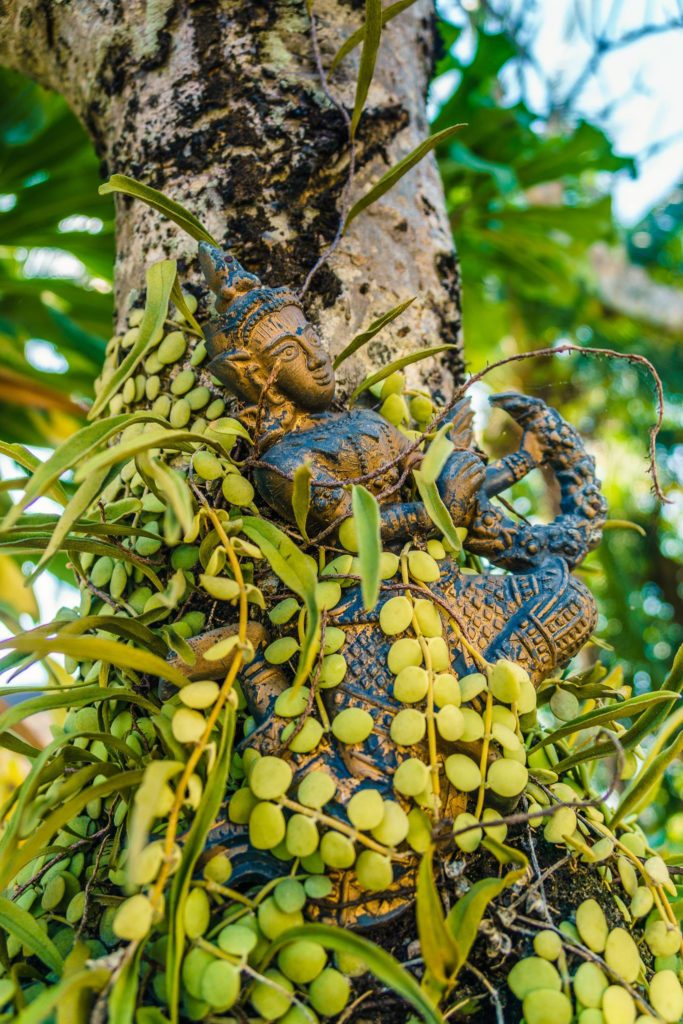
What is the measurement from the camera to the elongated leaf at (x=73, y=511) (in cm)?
→ 56

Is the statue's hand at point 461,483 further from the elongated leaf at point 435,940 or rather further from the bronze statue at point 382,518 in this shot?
the elongated leaf at point 435,940

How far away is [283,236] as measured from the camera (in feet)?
2.86

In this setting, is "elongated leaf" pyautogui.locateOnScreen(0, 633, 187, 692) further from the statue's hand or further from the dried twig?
the dried twig

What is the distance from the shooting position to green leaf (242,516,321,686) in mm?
553

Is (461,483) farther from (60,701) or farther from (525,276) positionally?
(525,276)

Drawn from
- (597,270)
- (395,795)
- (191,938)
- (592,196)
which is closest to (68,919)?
(191,938)

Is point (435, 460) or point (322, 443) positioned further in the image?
point (322, 443)

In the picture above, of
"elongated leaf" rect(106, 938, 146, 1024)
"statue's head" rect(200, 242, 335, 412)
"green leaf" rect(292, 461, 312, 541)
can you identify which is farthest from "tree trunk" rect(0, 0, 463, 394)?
"elongated leaf" rect(106, 938, 146, 1024)

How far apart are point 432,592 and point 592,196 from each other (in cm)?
421

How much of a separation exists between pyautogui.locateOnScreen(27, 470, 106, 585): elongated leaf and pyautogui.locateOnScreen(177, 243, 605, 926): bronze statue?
14 centimetres

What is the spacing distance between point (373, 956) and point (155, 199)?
0.65 m

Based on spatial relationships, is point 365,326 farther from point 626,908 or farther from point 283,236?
point 626,908

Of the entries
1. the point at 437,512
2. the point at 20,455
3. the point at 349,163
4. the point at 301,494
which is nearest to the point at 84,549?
the point at 20,455

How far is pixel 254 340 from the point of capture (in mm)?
711
